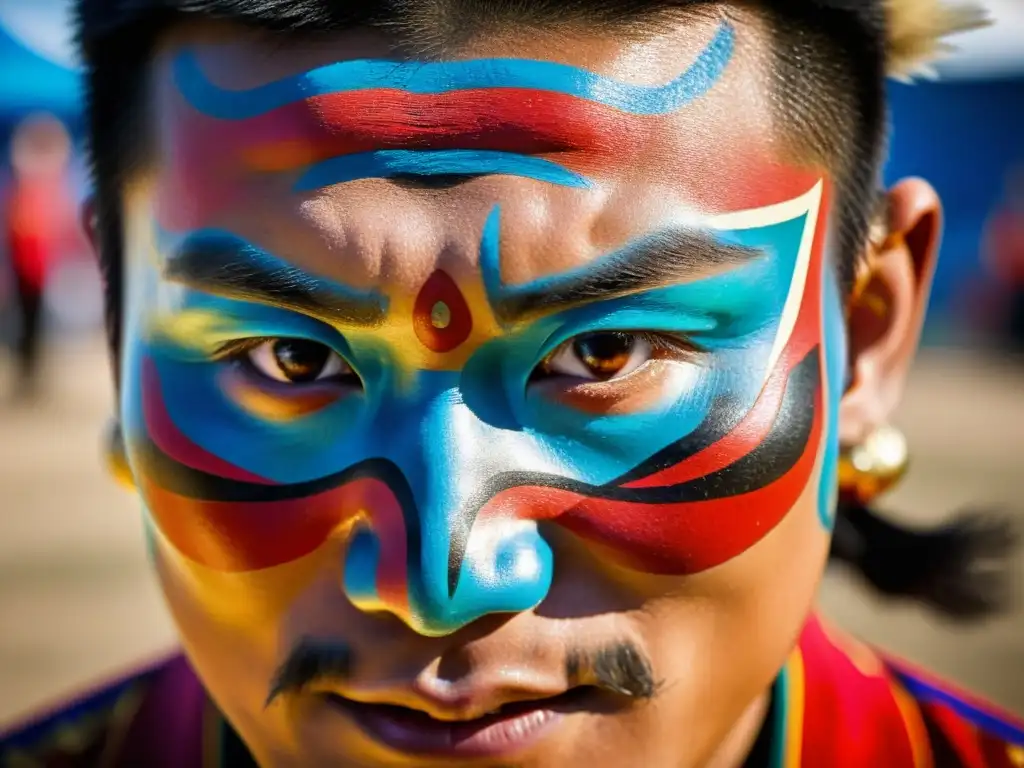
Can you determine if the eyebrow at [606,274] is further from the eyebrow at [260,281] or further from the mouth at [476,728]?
the mouth at [476,728]

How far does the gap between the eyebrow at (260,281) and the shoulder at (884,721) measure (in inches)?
33.2

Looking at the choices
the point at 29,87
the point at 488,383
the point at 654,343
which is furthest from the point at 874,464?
the point at 29,87

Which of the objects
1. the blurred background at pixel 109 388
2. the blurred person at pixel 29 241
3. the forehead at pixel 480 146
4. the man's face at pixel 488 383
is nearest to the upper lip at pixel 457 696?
the man's face at pixel 488 383

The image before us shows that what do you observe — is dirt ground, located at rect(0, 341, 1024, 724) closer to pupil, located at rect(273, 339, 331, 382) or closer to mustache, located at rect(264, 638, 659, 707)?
mustache, located at rect(264, 638, 659, 707)

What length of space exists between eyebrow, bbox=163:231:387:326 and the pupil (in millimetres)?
54

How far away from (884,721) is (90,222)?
4.22 ft

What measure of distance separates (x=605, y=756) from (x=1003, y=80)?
9.94m

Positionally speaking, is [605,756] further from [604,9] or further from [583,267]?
[604,9]

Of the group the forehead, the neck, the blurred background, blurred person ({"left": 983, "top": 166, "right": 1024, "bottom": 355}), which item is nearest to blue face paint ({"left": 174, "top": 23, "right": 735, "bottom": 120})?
the forehead

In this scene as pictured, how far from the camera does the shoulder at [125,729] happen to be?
5.62 ft

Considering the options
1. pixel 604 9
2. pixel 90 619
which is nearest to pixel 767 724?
pixel 604 9

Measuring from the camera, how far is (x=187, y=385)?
122 centimetres

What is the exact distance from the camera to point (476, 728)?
1.11m

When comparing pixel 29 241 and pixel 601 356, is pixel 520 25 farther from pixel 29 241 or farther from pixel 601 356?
pixel 29 241
